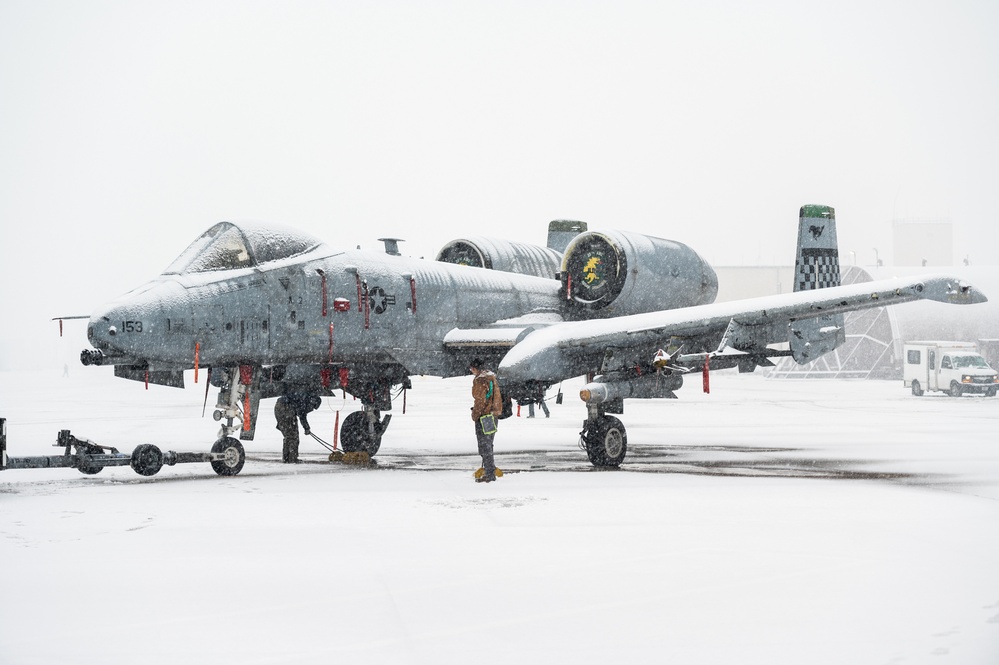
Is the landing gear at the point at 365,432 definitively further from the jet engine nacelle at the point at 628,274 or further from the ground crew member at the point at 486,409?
the jet engine nacelle at the point at 628,274

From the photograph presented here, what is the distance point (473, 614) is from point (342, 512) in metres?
4.19

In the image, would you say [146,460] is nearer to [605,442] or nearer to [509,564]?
[605,442]

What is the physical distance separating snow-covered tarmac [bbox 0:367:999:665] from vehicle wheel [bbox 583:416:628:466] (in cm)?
28

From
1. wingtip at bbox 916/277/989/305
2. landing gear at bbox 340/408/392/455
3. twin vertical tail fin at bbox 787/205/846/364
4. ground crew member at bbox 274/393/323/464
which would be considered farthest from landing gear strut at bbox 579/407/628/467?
twin vertical tail fin at bbox 787/205/846/364

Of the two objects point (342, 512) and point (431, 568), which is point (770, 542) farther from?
point (342, 512)

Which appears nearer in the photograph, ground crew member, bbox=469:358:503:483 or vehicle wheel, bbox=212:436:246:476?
ground crew member, bbox=469:358:503:483

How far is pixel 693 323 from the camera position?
45.5 ft

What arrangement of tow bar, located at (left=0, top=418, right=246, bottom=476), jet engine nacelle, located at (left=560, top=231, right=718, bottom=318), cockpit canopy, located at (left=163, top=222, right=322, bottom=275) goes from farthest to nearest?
jet engine nacelle, located at (left=560, top=231, right=718, bottom=318)
cockpit canopy, located at (left=163, top=222, right=322, bottom=275)
tow bar, located at (left=0, top=418, right=246, bottom=476)

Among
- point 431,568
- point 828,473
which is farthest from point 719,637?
point 828,473

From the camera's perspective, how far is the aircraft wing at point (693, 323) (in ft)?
44.5

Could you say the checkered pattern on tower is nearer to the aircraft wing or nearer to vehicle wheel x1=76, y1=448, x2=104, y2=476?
the aircraft wing

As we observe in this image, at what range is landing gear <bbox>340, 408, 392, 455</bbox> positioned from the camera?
15.7m

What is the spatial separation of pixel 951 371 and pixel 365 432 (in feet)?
103

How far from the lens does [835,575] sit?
6629 mm
